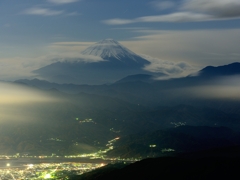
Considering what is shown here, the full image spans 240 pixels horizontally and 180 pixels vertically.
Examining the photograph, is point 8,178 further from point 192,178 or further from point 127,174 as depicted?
point 192,178

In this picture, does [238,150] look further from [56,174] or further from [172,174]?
[56,174]

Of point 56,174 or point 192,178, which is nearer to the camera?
point 192,178

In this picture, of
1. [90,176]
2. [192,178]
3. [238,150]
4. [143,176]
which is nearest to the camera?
[192,178]

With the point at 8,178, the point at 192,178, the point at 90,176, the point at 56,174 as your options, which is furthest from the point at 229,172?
the point at 8,178

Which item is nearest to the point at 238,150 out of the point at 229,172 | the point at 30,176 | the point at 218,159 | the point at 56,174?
the point at 218,159

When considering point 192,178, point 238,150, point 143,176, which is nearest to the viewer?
point 192,178

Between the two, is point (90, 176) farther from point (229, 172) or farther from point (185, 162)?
point (229, 172)

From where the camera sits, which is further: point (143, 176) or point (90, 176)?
point (90, 176)

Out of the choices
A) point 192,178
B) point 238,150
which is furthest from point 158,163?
point 238,150

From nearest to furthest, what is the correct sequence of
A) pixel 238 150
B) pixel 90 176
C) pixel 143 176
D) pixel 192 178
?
pixel 192 178 → pixel 143 176 → pixel 90 176 → pixel 238 150
